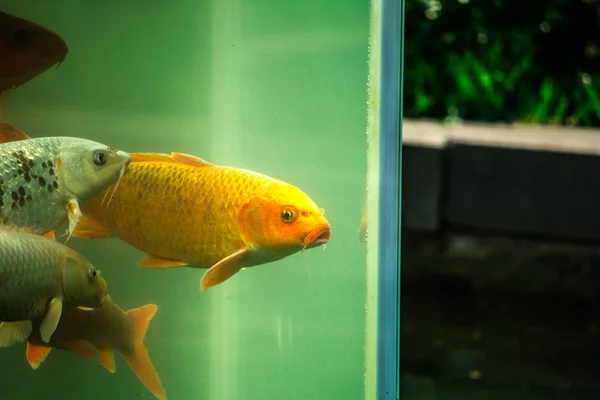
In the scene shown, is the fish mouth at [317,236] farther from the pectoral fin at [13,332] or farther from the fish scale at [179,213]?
the pectoral fin at [13,332]

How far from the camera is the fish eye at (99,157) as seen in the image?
1.90ft

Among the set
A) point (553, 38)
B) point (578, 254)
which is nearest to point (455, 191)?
point (578, 254)

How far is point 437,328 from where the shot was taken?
88.4 inches

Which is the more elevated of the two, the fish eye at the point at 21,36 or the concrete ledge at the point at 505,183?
the fish eye at the point at 21,36

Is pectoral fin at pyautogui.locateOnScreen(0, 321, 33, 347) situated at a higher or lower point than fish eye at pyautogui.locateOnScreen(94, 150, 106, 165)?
lower

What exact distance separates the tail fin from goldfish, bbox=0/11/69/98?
0.22 meters

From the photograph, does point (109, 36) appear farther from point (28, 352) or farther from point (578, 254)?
point (578, 254)

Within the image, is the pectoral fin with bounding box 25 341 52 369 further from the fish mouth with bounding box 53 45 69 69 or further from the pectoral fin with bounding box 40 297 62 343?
the fish mouth with bounding box 53 45 69 69

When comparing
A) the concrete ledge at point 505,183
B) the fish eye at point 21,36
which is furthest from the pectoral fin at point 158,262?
the concrete ledge at point 505,183

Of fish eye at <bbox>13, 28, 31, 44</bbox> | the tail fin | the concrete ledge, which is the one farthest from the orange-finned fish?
the concrete ledge

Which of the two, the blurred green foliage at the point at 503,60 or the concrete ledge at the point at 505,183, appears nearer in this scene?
the concrete ledge at the point at 505,183

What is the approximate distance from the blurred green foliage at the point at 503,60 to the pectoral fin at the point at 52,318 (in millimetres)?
2685

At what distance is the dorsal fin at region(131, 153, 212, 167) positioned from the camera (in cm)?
63

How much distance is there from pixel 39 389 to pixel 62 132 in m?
0.22
